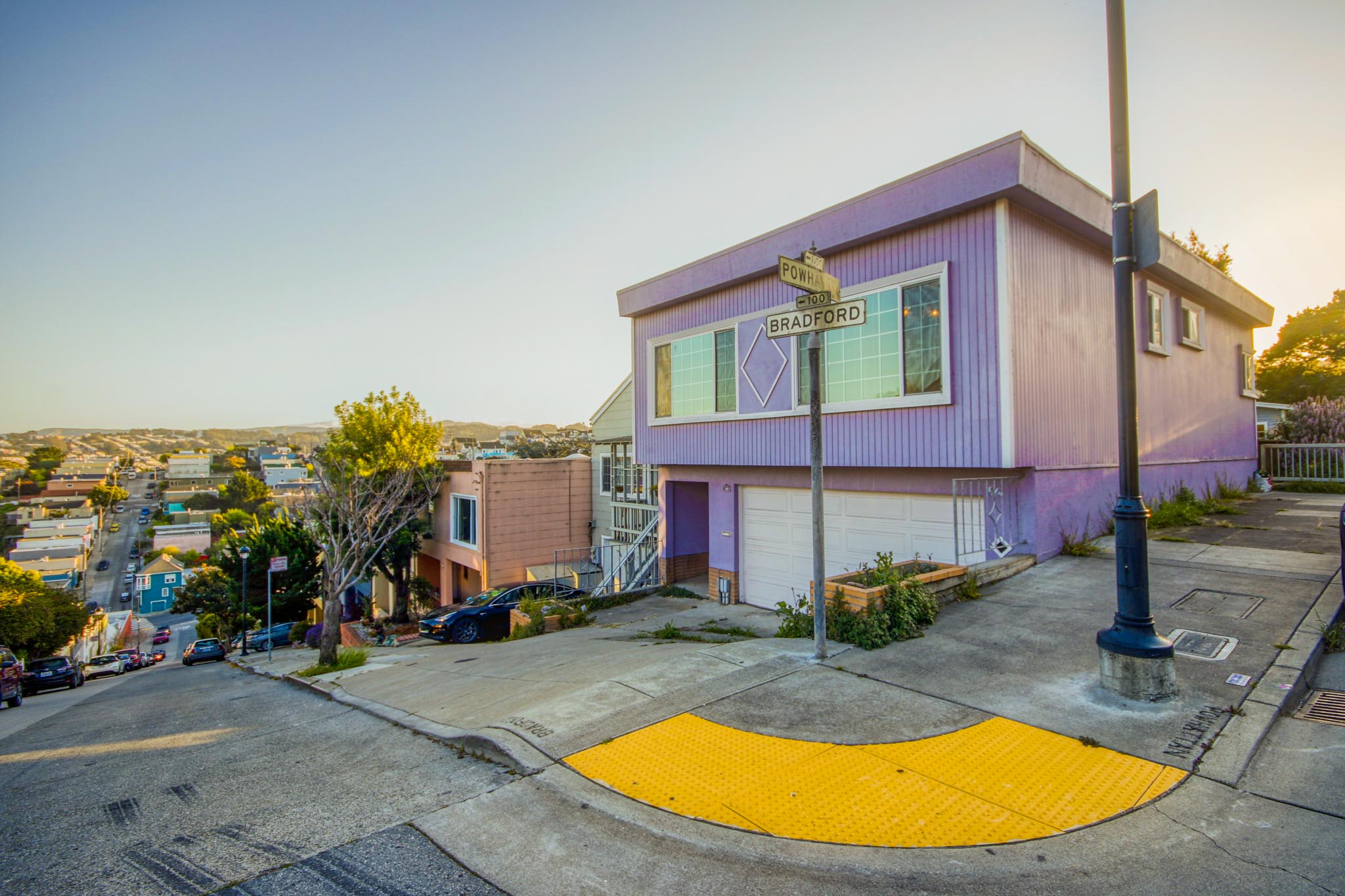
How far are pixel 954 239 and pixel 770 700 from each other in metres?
6.96

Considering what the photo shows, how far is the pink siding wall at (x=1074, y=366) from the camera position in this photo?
27.7 ft

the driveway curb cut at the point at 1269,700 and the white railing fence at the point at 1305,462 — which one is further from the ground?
the white railing fence at the point at 1305,462

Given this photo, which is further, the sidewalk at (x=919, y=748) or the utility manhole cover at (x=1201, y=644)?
the utility manhole cover at (x=1201, y=644)

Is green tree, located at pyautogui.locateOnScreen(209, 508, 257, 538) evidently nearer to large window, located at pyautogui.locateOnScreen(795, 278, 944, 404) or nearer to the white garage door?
the white garage door

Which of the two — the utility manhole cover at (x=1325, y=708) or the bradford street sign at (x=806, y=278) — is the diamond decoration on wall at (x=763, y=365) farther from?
the utility manhole cover at (x=1325, y=708)

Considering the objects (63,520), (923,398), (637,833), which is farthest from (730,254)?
(63,520)

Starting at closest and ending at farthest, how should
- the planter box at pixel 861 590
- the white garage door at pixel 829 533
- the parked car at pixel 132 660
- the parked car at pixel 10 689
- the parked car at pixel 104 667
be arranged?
the planter box at pixel 861 590 < the white garage door at pixel 829 533 < the parked car at pixel 10 689 < the parked car at pixel 104 667 < the parked car at pixel 132 660

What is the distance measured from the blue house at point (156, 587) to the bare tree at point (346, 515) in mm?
69040

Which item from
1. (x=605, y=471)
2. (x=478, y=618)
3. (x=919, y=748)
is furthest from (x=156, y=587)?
(x=919, y=748)

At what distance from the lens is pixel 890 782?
12.4ft

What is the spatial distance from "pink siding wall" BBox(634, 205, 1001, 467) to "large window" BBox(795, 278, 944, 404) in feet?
0.85

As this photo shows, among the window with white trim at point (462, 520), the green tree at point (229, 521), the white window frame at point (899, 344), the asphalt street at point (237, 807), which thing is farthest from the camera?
the green tree at point (229, 521)

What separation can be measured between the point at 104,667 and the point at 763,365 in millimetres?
40530

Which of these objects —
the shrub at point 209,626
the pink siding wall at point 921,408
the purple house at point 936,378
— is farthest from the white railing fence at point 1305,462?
the shrub at point 209,626
